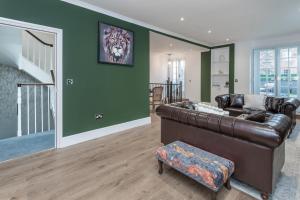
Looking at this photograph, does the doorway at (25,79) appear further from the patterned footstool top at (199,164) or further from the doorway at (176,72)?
the doorway at (176,72)

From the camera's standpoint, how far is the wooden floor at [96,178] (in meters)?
1.87

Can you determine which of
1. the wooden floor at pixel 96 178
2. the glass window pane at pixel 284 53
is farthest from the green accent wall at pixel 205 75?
the wooden floor at pixel 96 178

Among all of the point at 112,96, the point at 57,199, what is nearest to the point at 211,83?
the point at 112,96

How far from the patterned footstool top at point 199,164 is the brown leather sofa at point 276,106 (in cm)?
224

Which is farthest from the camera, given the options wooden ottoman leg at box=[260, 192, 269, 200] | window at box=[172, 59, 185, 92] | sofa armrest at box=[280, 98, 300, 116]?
window at box=[172, 59, 185, 92]

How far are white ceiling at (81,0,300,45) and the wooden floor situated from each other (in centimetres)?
276

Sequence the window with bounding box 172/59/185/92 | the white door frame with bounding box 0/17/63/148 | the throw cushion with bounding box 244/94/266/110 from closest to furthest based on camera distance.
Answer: the white door frame with bounding box 0/17/63/148, the throw cushion with bounding box 244/94/266/110, the window with bounding box 172/59/185/92

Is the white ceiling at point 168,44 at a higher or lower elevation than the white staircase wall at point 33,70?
higher

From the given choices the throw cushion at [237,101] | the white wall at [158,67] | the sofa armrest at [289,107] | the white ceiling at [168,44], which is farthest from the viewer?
the white wall at [158,67]

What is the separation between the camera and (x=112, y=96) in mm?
3984

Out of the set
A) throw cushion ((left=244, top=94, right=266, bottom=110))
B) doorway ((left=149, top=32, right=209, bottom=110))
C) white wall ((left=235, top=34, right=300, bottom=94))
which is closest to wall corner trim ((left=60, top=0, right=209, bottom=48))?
doorway ((left=149, top=32, right=209, bottom=110))

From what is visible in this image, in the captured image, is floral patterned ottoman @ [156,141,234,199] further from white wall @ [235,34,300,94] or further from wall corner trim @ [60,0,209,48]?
white wall @ [235,34,300,94]

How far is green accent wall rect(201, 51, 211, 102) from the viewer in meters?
7.71

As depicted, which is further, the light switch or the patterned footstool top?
the light switch
